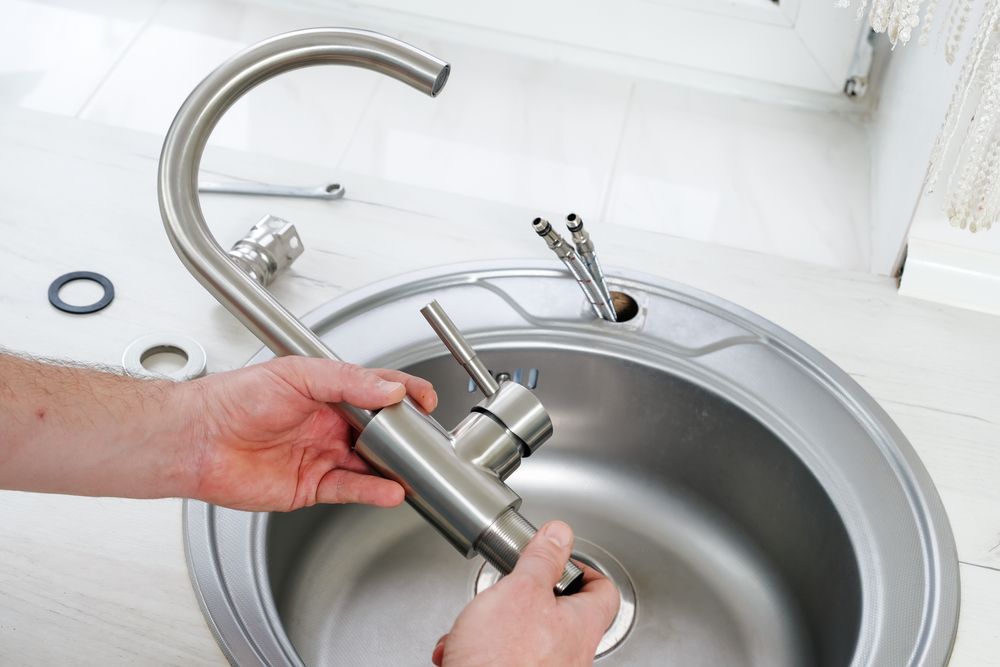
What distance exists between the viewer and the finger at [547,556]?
70 centimetres

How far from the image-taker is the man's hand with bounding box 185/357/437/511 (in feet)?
2.58

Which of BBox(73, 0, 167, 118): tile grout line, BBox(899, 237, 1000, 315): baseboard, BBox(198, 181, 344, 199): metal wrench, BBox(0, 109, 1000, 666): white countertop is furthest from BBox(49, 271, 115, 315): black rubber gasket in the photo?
BBox(899, 237, 1000, 315): baseboard

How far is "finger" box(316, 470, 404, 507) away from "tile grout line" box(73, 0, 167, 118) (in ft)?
2.33

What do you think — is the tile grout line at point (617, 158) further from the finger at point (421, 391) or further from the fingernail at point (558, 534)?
the fingernail at point (558, 534)

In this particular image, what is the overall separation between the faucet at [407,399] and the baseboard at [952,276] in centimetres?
46

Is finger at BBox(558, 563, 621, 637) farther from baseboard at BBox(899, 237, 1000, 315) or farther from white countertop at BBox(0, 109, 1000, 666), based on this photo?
baseboard at BBox(899, 237, 1000, 315)

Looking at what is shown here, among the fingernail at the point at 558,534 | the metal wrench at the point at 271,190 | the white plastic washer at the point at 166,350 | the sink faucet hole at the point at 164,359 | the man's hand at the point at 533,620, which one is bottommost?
the sink faucet hole at the point at 164,359

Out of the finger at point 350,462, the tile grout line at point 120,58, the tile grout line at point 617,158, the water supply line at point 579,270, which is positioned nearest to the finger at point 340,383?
the finger at point 350,462

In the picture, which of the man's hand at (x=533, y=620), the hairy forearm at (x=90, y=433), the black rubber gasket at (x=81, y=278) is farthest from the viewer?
the black rubber gasket at (x=81, y=278)

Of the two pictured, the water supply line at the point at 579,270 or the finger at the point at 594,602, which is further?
the water supply line at the point at 579,270

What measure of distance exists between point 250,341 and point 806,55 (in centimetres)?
84

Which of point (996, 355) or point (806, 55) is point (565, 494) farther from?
point (806, 55)

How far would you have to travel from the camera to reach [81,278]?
103 cm

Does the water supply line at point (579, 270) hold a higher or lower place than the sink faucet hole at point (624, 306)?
higher
